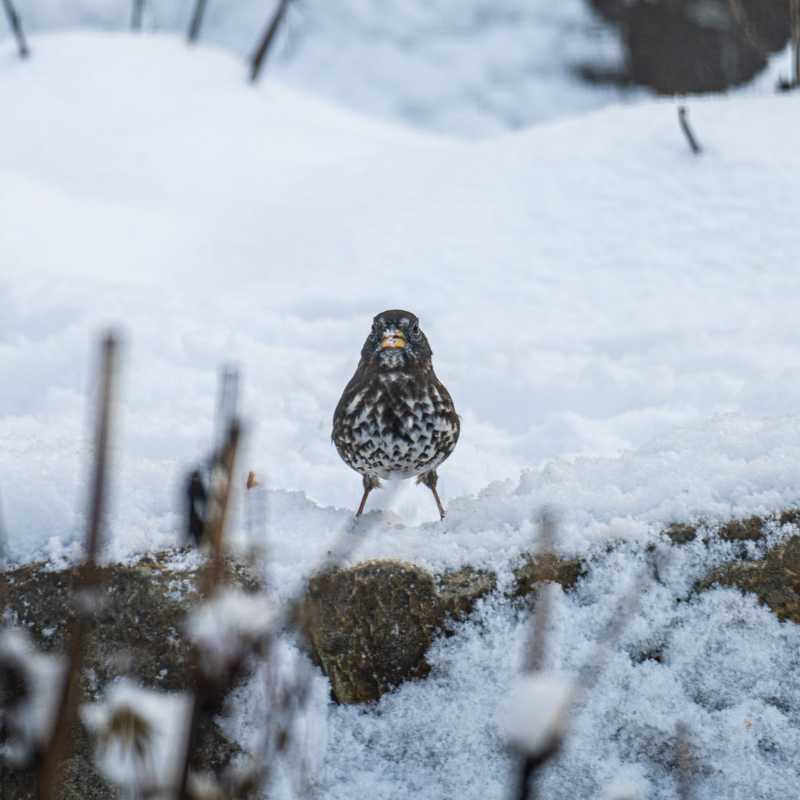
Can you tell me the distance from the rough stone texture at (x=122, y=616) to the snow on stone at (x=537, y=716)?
5.59 feet

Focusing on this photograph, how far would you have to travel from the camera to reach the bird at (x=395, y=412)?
291 centimetres

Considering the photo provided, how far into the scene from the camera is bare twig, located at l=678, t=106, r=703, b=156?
461cm

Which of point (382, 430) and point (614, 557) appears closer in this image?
point (614, 557)

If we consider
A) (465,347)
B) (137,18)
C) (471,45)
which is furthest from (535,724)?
(471,45)

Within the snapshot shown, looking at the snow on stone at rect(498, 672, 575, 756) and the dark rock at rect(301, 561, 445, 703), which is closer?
the snow on stone at rect(498, 672, 575, 756)

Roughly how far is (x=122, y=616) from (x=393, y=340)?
110 centimetres

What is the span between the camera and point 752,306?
413 cm

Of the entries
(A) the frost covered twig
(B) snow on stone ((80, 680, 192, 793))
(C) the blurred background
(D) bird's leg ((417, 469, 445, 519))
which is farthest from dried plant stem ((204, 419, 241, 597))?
(C) the blurred background

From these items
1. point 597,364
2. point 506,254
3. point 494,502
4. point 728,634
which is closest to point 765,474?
point 728,634

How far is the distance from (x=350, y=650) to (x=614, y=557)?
2.14ft

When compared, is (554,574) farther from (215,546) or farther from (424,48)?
(424,48)

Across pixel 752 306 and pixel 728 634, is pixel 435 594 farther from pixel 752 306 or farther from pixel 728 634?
pixel 752 306

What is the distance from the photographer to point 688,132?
15.3 feet

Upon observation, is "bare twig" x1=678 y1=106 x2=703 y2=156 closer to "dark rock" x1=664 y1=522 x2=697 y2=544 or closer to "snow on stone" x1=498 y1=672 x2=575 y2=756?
"dark rock" x1=664 y1=522 x2=697 y2=544
